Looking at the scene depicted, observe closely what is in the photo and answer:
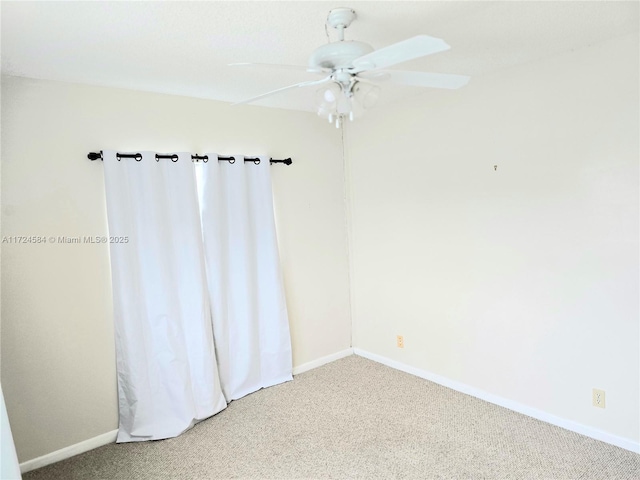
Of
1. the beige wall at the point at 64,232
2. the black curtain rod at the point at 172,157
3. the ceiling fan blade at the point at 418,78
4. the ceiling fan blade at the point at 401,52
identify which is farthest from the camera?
the black curtain rod at the point at 172,157

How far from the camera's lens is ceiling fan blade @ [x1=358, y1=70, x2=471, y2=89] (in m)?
1.74

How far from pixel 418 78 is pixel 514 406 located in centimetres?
235

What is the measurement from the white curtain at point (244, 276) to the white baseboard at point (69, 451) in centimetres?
82

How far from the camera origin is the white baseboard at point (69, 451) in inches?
101

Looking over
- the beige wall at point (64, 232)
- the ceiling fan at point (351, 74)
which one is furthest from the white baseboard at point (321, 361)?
the ceiling fan at point (351, 74)

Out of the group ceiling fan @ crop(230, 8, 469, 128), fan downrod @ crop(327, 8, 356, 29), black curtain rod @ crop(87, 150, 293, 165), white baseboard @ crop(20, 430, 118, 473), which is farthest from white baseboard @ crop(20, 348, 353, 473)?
fan downrod @ crop(327, 8, 356, 29)

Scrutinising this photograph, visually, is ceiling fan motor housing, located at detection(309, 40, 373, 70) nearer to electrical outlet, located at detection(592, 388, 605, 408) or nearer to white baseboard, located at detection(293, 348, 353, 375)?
electrical outlet, located at detection(592, 388, 605, 408)

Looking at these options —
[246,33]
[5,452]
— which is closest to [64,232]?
[5,452]

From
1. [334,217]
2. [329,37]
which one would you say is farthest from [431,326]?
[329,37]

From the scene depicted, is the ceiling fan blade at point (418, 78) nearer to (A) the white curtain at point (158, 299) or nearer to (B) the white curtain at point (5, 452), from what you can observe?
(A) the white curtain at point (158, 299)

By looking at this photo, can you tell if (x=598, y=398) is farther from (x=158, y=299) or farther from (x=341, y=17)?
(x=158, y=299)

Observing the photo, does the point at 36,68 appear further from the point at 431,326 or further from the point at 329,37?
the point at 431,326

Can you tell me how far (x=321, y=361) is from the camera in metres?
3.96

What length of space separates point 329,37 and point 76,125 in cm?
167
